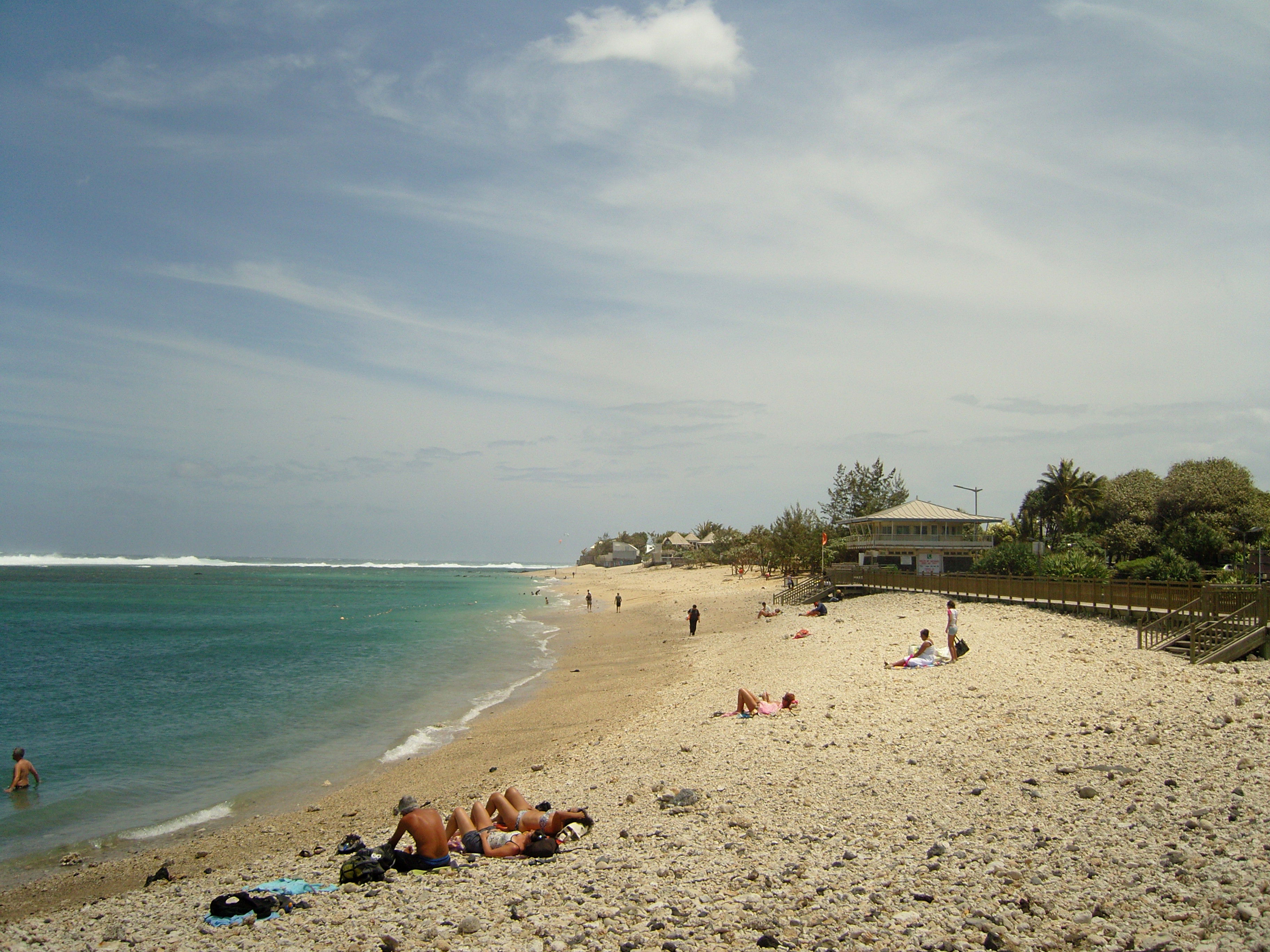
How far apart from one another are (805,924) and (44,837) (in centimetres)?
1287

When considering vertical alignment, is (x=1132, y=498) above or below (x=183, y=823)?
above

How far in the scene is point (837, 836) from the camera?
26.8 feet

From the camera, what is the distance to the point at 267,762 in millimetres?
17219

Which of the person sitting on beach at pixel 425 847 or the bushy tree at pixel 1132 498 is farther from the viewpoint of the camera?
the bushy tree at pixel 1132 498

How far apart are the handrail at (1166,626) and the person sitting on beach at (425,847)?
54.2 ft

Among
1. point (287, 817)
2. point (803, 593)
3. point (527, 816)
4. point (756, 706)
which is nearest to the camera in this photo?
point (527, 816)

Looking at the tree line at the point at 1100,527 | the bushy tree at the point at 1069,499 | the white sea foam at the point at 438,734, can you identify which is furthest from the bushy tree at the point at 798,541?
the white sea foam at the point at 438,734

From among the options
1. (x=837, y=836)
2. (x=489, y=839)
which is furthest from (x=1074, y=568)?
(x=489, y=839)

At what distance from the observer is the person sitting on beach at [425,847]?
8.70 meters

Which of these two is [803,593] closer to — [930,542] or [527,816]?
[930,542]

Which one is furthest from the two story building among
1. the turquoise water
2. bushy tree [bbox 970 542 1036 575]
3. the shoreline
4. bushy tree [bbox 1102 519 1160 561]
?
A: the shoreline

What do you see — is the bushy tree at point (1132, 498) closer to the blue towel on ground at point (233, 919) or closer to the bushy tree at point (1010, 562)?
the bushy tree at point (1010, 562)

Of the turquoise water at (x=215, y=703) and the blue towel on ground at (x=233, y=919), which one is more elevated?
the blue towel on ground at (x=233, y=919)

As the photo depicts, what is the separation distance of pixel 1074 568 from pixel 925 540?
12058mm
